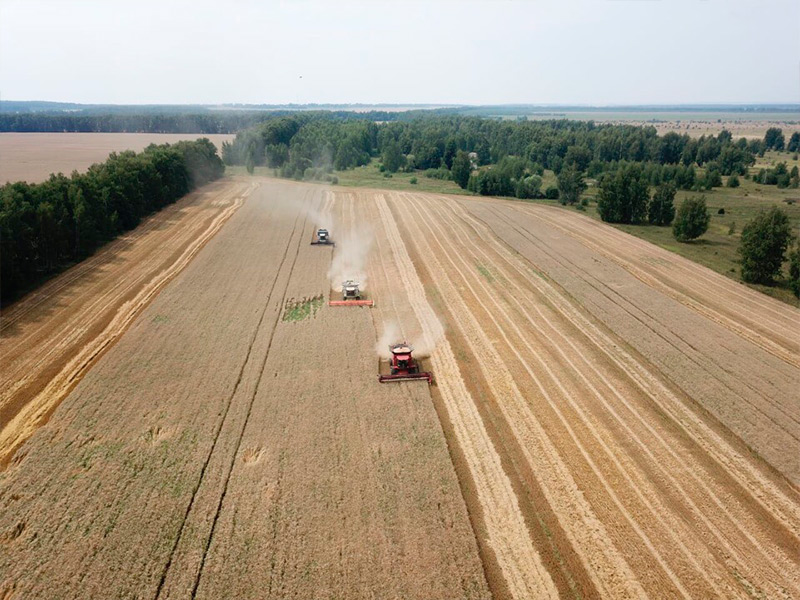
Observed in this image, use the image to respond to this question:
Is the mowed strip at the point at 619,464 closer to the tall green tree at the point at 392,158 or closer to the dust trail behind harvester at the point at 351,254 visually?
the dust trail behind harvester at the point at 351,254

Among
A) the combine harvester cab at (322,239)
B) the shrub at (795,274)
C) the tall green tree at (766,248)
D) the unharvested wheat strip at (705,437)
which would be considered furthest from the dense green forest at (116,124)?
the unharvested wheat strip at (705,437)

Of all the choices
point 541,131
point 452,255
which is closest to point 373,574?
point 452,255

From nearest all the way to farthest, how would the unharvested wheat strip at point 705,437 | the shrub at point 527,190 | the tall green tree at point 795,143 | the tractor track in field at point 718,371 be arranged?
the unharvested wheat strip at point 705,437 < the tractor track in field at point 718,371 < the shrub at point 527,190 < the tall green tree at point 795,143

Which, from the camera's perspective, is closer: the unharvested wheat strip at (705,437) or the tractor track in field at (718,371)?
the unharvested wheat strip at (705,437)

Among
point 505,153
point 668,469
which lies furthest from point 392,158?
point 668,469

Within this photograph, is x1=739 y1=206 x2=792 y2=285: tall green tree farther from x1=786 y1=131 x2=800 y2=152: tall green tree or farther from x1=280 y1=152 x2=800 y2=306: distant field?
x1=786 y1=131 x2=800 y2=152: tall green tree

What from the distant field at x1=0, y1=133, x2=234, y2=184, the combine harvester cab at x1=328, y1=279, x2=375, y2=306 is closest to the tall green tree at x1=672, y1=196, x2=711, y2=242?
the combine harvester cab at x1=328, y1=279, x2=375, y2=306

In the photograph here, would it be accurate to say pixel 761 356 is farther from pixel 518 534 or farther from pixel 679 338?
pixel 518 534

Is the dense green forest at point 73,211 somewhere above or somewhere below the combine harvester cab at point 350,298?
above
